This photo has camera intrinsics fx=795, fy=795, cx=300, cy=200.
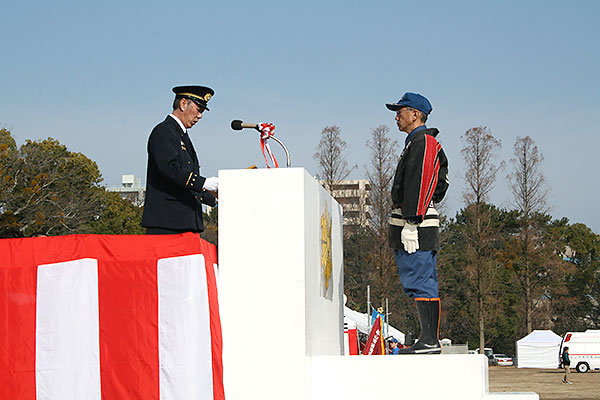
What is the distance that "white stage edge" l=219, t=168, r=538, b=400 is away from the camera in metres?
4.10

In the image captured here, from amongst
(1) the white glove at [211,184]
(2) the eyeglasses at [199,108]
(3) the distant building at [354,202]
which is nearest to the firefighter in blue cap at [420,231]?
(1) the white glove at [211,184]

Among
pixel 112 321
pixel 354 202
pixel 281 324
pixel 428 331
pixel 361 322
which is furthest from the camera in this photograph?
pixel 354 202

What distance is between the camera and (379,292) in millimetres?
38562

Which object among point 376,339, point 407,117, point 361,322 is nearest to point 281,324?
point 407,117

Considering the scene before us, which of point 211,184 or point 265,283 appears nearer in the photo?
point 265,283

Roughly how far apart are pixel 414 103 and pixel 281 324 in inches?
70.3

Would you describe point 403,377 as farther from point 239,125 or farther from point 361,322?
point 361,322

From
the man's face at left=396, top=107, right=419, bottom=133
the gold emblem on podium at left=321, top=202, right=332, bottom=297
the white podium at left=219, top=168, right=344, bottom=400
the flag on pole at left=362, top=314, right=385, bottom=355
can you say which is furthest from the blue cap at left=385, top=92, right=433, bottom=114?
the flag on pole at left=362, top=314, right=385, bottom=355

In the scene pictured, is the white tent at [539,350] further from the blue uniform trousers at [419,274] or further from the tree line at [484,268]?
the blue uniform trousers at [419,274]

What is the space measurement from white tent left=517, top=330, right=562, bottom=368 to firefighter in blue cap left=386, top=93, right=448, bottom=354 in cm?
4045

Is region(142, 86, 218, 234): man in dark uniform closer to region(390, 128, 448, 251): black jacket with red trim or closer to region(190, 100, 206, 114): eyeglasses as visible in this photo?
region(190, 100, 206, 114): eyeglasses

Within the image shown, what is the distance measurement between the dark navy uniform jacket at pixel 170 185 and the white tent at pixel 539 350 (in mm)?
41042

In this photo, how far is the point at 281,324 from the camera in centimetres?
412

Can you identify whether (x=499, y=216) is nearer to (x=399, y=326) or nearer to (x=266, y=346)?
(x=399, y=326)
